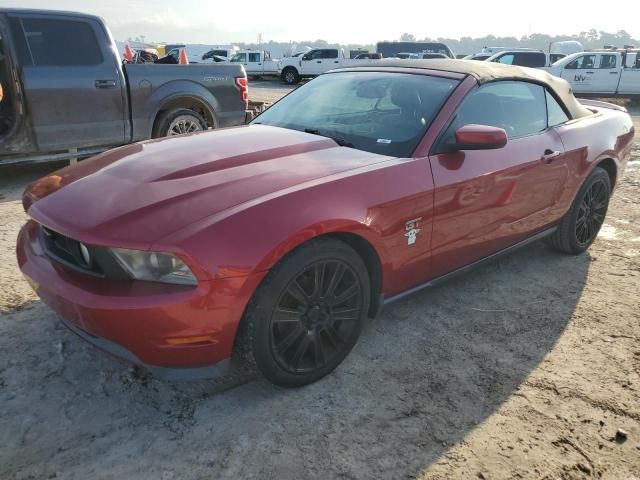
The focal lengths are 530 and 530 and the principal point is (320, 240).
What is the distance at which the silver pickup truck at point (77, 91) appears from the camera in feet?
17.8

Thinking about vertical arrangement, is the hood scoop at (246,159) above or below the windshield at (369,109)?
below

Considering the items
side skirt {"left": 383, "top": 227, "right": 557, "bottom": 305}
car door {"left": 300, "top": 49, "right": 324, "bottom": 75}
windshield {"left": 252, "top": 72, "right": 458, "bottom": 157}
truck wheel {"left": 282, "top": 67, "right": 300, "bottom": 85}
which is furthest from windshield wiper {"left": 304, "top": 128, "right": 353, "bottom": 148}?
truck wheel {"left": 282, "top": 67, "right": 300, "bottom": 85}

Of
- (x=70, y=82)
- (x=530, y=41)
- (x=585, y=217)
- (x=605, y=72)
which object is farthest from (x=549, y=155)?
(x=530, y=41)

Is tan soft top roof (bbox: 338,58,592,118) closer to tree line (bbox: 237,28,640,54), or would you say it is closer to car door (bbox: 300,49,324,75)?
car door (bbox: 300,49,324,75)

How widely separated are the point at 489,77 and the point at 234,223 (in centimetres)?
213

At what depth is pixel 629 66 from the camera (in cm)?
1727

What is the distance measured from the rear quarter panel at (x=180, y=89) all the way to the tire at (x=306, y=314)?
4.53 m

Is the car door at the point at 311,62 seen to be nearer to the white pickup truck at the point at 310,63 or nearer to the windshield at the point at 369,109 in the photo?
the white pickup truck at the point at 310,63

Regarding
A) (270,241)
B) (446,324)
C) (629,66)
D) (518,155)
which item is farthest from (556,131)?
(629,66)

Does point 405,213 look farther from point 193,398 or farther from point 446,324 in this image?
point 193,398

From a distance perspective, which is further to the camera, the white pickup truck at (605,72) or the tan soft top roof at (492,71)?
the white pickup truck at (605,72)

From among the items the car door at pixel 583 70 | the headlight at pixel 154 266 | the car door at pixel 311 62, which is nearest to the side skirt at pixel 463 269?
the headlight at pixel 154 266

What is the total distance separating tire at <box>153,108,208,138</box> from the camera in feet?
21.2

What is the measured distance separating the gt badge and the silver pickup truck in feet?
14.7
